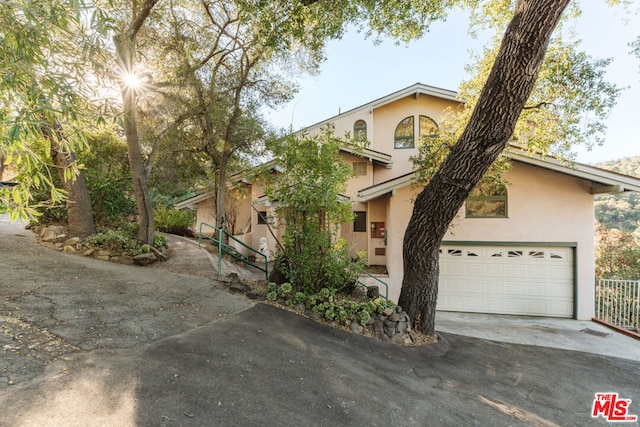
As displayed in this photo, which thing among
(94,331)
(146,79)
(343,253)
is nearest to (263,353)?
(94,331)

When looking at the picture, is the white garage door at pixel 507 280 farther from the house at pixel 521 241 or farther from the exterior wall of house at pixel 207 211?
the exterior wall of house at pixel 207 211

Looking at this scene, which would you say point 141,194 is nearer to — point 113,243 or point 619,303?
point 113,243

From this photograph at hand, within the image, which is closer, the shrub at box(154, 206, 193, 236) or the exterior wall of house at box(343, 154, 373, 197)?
the exterior wall of house at box(343, 154, 373, 197)

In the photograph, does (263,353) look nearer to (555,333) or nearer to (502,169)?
(502,169)

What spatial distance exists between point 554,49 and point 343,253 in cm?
671

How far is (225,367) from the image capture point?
3.32 metres

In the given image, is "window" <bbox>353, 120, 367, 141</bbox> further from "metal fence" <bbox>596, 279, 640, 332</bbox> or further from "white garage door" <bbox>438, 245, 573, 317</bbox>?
"metal fence" <bbox>596, 279, 640, 332</bbox>

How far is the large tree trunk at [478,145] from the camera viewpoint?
4234mm

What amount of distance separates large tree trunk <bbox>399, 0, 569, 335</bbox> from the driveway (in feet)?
4.49

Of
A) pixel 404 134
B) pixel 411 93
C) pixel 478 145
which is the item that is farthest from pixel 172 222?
pixel 478 145

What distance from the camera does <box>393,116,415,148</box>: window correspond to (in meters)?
11.9
